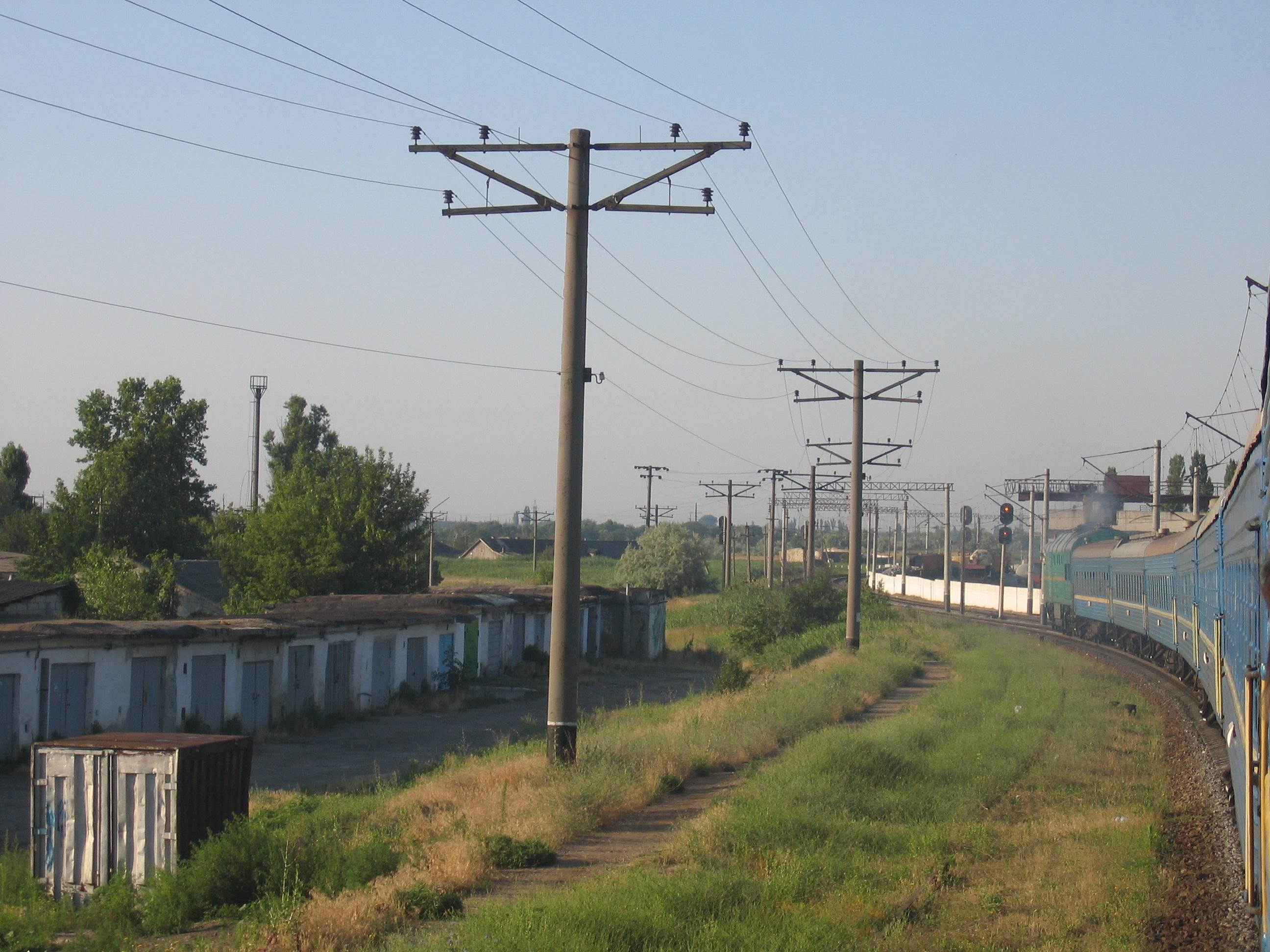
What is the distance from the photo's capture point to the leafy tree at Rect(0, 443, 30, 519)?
3009 inches

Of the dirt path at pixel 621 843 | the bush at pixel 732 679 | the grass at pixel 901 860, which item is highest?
the grass at pixel 901 860

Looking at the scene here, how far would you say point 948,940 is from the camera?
791cm

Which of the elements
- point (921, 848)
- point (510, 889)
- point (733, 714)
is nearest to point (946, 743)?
point (733, 714)

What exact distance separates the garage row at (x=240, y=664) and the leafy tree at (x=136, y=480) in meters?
20.1

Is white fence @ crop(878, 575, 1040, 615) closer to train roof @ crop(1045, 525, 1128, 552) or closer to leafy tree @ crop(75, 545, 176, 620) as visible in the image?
train roof @ crop(1045, 525, 1128, 552)

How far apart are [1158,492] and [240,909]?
1376 inches

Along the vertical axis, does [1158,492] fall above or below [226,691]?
above

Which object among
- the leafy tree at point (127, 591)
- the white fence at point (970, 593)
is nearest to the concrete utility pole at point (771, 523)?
the white fence at point (970, 593)

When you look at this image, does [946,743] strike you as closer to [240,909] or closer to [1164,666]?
[240,909]

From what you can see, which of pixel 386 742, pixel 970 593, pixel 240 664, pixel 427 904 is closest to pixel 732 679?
pixel 386 742

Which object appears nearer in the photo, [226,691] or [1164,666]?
[226,691]

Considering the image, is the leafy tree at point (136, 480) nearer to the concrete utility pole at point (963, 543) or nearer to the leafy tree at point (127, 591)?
the leafy tree at point (127, 591)

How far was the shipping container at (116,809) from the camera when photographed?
10711 millimetres

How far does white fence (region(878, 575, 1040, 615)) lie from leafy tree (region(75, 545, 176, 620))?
126ft
